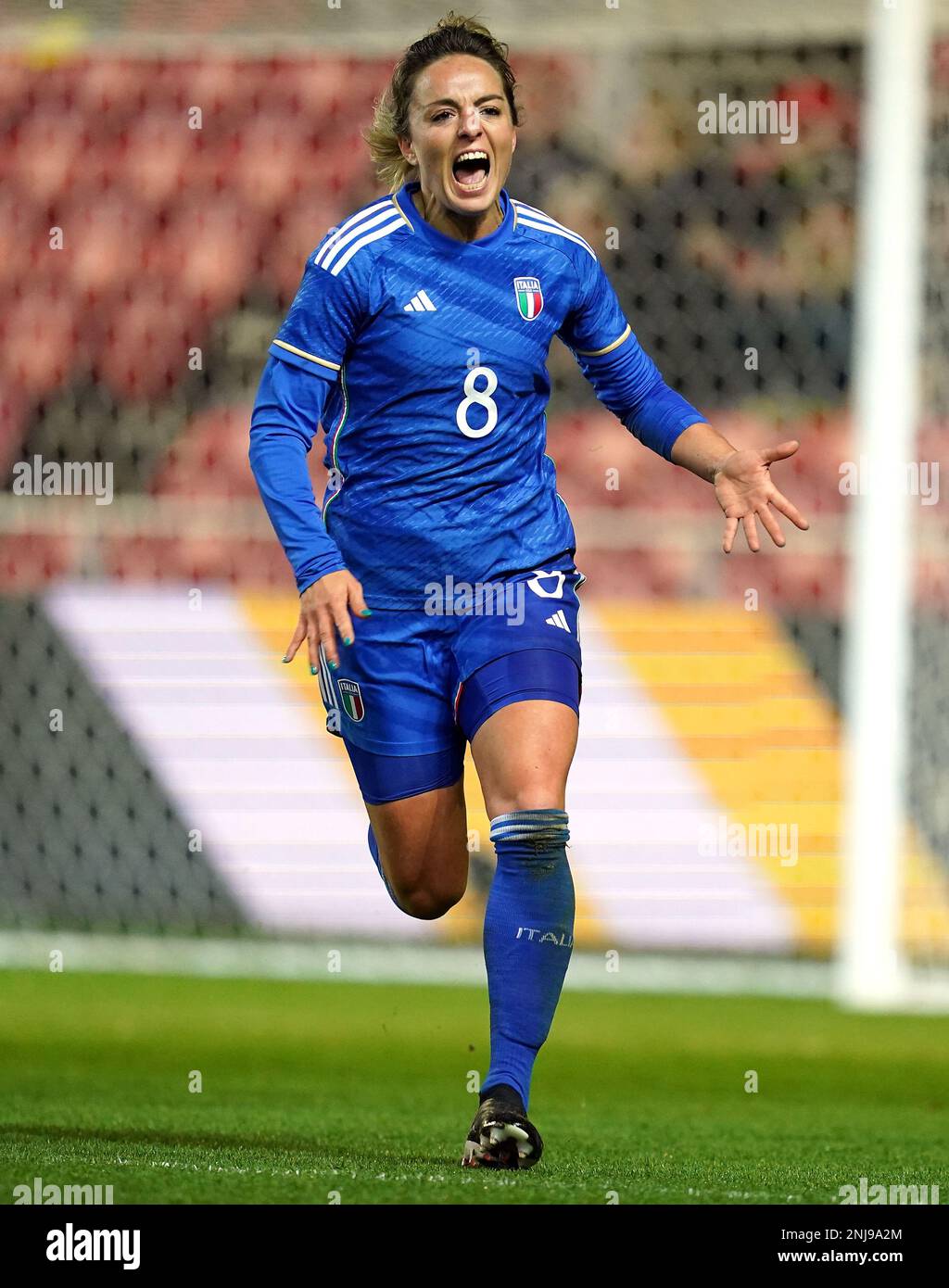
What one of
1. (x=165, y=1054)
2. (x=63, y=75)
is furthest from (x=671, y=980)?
(x=63, y=75)

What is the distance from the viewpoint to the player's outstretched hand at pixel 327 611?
3.88m

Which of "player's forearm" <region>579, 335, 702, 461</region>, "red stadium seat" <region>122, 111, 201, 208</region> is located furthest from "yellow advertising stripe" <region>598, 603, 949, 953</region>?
"player's forearm" <region>579, 335, 702, 461</region>

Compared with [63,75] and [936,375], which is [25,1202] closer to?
[936,375]

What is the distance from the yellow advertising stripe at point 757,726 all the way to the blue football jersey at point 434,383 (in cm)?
474

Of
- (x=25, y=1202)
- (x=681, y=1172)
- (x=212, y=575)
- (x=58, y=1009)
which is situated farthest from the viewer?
(x=212, y=575)

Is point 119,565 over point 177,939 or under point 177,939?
over

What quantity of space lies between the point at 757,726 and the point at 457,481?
198 inches

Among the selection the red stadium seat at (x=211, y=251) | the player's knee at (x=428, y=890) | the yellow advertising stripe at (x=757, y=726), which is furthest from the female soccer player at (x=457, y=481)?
the red stadium seat at (x=211, y=251)

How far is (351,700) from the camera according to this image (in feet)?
14.6

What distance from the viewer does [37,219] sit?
10.4 meters

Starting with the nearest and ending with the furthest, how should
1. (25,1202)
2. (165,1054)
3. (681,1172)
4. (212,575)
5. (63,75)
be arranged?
(25,1202)
(681,1172)
(165,1054)
(212,575)
(63,75)

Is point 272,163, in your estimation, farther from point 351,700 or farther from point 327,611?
point 327,611

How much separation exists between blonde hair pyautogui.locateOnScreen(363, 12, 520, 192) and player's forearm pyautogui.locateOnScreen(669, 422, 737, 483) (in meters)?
0.75

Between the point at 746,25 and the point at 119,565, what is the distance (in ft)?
11.9
